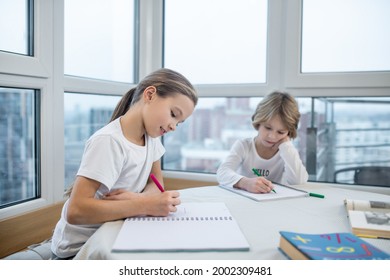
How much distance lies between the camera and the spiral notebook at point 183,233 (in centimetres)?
66

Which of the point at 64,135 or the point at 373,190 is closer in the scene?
the point at 64,135

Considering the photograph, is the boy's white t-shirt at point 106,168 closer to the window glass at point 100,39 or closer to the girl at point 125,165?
the girl at point 125,165

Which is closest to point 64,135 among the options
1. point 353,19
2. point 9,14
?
point 9,14

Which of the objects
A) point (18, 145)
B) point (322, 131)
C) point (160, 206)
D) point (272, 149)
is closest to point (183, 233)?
point (160, 206)

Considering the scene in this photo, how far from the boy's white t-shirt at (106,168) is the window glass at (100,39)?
0.72 meters

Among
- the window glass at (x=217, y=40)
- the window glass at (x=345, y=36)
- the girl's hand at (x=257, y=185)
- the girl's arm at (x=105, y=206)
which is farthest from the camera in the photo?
the window glass at (x=217, y=40)

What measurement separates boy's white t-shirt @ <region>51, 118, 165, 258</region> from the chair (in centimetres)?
125

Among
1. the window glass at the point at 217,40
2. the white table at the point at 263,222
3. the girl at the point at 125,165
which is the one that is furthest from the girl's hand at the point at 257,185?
the window glass at the point at 217,40

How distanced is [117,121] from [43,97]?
0.49 meters

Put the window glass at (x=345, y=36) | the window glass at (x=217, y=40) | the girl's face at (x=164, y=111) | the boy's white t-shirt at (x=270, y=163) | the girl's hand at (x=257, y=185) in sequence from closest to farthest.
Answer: the girl's face at (x=164, y=111), the girl's hand at (x=257, y=185), the boy's white t-shirt at (x=270, y=163), the window glass at (x=345, y=36), the window glass at (x=217, y=40)

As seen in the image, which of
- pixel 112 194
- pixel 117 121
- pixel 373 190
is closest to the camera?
pixel 112 194

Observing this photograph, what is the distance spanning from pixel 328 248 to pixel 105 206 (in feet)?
1.72

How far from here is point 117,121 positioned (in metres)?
1.04

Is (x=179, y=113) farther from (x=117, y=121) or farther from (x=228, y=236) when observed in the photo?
(x=228, y=236)
